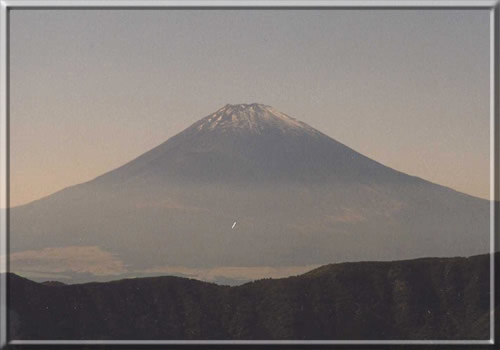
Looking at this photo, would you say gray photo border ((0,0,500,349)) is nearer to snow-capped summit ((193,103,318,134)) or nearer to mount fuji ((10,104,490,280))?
mount fuji ((10,104,490,280))

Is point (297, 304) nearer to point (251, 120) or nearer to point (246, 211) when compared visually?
point (246, 211)

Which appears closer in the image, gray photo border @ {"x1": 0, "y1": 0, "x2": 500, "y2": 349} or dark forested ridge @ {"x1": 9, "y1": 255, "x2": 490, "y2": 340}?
gray photo border @ {"x1": 0, "y1": 0, "x2": 500, "y2": 349}

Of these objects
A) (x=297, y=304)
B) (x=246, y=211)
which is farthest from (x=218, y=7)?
(x=297, y=304)

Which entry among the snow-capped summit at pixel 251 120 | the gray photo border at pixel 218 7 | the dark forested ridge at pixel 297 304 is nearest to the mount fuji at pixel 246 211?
the snow-capped summit at pixel 251 120

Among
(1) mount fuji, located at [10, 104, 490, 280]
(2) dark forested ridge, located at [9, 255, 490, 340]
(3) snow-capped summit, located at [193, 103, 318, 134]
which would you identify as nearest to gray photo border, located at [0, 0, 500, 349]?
(1) mount fuji, located at [10, 104, 490, 280]

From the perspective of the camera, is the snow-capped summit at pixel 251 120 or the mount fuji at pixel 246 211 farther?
the mount fuji at pixel 246 211

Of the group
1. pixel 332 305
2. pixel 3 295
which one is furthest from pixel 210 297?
pixel 3 295

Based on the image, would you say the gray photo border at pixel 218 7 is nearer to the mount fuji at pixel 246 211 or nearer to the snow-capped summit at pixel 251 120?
the mount fuji at pixel 246 211
